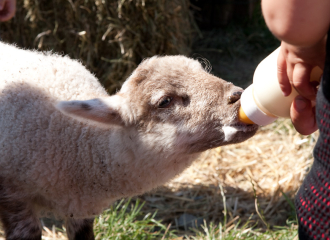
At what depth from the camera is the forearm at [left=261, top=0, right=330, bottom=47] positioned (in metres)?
1.14

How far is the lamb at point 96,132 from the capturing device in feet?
6.81

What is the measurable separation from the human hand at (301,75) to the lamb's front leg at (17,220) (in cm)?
170

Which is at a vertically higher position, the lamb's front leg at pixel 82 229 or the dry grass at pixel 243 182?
the lamb's front leg at pixel 82 229

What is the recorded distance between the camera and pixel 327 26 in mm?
1196

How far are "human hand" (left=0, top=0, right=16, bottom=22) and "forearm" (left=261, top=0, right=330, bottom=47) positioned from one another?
2211 mm

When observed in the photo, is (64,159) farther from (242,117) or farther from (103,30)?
(103,30)

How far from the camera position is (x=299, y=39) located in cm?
118

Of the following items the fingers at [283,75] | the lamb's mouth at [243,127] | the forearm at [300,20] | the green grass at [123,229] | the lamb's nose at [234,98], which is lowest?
the green grass at [123,229]

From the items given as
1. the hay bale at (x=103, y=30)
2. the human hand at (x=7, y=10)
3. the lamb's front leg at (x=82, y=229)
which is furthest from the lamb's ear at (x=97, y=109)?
the hay bale at (x=103, y=30)

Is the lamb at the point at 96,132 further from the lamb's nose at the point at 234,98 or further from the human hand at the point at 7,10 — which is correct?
the human hand at the point at 7,10

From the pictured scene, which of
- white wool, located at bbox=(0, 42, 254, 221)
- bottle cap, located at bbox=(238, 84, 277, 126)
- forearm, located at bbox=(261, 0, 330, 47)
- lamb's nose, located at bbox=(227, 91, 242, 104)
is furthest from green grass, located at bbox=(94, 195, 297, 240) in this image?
forearm, located at bbox=(261, 0, 330, 47)

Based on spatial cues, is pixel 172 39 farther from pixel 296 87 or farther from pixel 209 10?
pixel 296 87

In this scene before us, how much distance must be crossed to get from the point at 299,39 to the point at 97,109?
116 centimetres

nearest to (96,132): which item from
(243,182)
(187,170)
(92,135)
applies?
(92,135)
